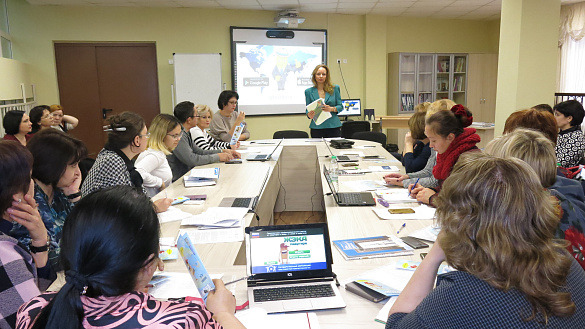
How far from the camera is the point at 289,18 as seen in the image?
7773 millimetres

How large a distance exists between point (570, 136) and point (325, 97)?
281cm

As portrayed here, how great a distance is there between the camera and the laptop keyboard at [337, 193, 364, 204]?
2770 mm

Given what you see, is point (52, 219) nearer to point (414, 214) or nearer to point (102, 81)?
point (414, 214)

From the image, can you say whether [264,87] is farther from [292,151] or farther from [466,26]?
[466,26]

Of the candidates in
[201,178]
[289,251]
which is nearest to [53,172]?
[289,251]

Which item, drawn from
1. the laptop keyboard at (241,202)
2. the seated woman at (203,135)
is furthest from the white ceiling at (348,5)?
the laptop keyboard at (241,202)

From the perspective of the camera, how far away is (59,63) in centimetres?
764

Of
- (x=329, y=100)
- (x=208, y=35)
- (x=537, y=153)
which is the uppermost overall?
(x=208, y=35)

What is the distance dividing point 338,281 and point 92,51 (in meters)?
7.39

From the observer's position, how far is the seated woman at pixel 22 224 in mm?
1413

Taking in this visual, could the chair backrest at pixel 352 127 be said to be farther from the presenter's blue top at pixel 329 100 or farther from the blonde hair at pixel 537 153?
the blonde hair at pixel 537 153

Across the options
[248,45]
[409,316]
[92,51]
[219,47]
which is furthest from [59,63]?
[409,316]

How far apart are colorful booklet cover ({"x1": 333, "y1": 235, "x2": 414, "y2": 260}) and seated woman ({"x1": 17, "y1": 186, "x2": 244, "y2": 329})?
1028 mm

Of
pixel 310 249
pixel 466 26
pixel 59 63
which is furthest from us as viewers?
pixel 466 26
